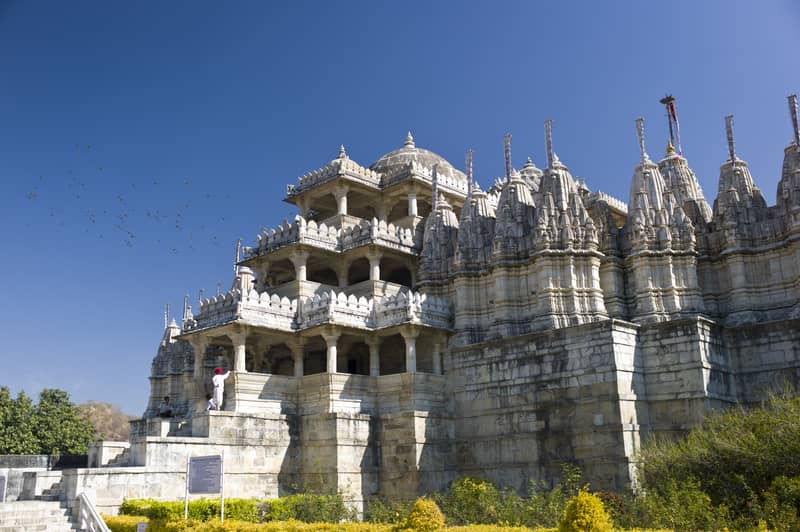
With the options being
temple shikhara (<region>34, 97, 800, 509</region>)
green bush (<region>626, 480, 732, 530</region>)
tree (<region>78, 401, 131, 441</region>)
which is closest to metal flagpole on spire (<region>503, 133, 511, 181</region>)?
temple shikhara (<region>34, 97, 800, 509</region>)

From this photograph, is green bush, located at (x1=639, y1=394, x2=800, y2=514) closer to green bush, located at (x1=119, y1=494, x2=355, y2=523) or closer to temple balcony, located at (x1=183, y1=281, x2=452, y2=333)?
green bush, located at (x1=119, y1=494, x2=355, y2=523)

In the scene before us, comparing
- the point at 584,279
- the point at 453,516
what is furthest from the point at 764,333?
the point at 453,516

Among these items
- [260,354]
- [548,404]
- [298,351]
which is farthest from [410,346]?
[260,354]

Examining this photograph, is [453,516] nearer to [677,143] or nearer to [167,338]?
[677,143]

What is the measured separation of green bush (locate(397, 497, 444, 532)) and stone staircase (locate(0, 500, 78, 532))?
10681 mm

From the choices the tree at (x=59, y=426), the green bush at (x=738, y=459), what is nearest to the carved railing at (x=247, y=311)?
the green bush at (x=738, y=459)

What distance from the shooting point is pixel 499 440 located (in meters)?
28.9

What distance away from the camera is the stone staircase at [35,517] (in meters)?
20.4

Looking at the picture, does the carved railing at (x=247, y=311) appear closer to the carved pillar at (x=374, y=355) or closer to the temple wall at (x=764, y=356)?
the carved pillar at (x=374, y=355)

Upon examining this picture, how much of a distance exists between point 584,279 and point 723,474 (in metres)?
12.8

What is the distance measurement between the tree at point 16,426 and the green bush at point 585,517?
39693 mm

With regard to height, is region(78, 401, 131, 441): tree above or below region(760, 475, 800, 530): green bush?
above

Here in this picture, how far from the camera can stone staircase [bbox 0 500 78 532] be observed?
2039 centimetres

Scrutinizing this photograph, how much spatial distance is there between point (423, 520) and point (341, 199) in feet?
80.7
